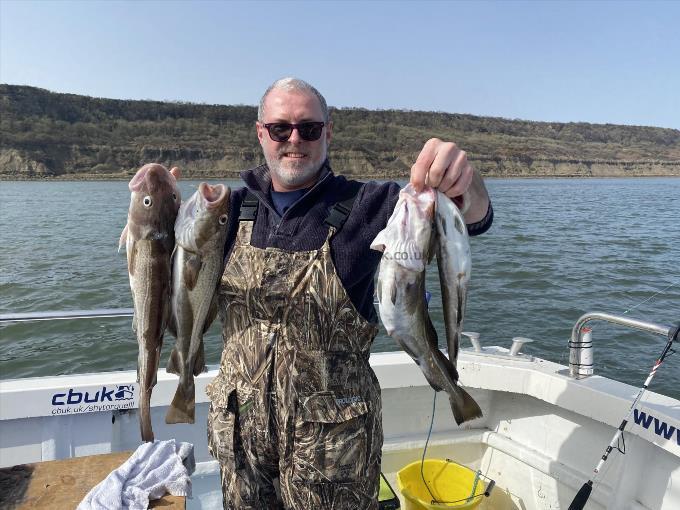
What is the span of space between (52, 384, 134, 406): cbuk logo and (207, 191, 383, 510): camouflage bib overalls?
1.45 m

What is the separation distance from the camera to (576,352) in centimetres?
348

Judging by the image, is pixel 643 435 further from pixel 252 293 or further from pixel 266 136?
pixel 266 136

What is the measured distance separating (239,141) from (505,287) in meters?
72.7

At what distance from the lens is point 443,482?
379 centimetres

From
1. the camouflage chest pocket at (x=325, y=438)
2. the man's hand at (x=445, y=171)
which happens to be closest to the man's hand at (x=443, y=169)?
the man's hand at (x=445, y=171)

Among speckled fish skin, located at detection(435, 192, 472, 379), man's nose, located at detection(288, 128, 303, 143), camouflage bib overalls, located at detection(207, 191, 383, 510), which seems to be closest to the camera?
speckled fish skin, located at detection(435, 192, 472, 379)

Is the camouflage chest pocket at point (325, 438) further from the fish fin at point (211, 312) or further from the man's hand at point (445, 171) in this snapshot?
the man's hand at point (445, 171)

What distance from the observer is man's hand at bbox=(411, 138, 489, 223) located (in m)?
1.88

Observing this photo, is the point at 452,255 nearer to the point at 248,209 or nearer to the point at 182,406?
the point at 248,209

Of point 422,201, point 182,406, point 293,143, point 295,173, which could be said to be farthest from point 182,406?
point 422,201

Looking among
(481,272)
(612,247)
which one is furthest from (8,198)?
(612,247)

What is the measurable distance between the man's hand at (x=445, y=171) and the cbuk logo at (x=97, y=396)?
99.3 inches

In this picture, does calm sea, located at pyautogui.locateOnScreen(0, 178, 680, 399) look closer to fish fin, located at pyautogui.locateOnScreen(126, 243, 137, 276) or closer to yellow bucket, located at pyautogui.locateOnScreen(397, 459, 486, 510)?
fish fin, located at pyautogui.locateOnScreen(126, 243, 137, 276)

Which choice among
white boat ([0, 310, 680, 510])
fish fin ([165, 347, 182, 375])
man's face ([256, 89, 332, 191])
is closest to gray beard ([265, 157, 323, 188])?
man's face ([256, 89, 332, 191])
